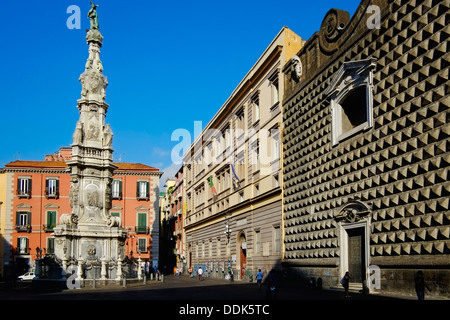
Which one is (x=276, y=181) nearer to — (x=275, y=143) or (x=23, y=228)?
(x=275, y=143)

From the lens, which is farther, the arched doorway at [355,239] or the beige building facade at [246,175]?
the beige building facade at [246,175]

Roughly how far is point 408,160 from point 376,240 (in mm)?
4030

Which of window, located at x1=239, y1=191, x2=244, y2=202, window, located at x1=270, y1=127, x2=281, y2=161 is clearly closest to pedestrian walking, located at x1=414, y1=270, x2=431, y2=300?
window, located at x1=270, y1=127, x2=281, y2=161

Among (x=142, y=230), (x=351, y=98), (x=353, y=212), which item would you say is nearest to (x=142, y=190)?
(x=142, y=230)

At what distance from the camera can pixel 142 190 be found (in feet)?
229

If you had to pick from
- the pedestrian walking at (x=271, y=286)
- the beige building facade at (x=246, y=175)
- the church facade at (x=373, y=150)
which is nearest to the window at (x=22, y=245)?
the beige building facade at (x=246, y=175)

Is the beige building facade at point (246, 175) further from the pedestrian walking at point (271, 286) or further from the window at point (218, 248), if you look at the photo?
the pedestrian walking at point (271, 286)

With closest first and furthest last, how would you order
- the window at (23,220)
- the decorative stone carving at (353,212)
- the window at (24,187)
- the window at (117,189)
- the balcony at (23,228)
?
the decorative stone carving at (353,212) < the balcony at (23,228) < the window at (23,220) < the window at (24,187) < the window at (117,189)

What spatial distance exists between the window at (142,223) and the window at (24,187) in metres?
13.8

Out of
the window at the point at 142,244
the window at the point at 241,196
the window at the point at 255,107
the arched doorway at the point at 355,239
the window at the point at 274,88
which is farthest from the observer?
the window at the point at 142,244

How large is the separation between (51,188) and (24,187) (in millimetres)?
3144

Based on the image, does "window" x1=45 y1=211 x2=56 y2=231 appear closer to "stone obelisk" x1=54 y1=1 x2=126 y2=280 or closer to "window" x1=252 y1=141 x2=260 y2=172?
"stone obelisk" x1=54 y1=1 x2=126 y2=280

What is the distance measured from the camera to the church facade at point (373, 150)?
62.7 feet
